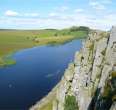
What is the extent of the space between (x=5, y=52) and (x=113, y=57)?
141 meters

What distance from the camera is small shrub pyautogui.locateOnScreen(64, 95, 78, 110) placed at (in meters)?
37.7

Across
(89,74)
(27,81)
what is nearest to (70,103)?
(89,74)

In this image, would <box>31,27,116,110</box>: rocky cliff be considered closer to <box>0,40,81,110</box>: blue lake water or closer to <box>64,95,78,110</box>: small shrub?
<box>64,95,78,110</box>: small shrub

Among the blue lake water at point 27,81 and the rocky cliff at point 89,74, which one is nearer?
the rocky cliff at point 89,74

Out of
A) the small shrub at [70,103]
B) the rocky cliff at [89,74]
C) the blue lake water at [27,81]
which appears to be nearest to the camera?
the rocky cliff at [89,74]

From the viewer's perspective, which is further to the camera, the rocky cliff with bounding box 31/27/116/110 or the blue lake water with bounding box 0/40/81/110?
the blue lake water with bounding box 0/40/81/110

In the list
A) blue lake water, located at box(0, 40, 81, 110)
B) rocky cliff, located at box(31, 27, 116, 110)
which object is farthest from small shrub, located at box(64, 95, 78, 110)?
blue lake water, located at box(0, 40, 81, 110)

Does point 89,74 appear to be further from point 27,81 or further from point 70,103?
point 27,81

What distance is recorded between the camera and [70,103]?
1501 inches

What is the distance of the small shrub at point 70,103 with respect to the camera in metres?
37.7

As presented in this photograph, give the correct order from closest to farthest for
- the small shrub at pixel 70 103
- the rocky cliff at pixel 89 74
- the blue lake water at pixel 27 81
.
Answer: the rocky cliff at pixel 89 74
the small shrub at pixel 70 103
the blue lake water at pixel 27 81

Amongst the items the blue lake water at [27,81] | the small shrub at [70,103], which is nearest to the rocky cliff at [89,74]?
the small shrub at [70,103]

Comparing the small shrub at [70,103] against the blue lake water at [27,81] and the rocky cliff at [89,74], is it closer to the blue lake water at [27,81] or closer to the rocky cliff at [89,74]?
the rocky cliff at [89,74]

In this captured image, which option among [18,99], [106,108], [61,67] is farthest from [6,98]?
[106,108]
